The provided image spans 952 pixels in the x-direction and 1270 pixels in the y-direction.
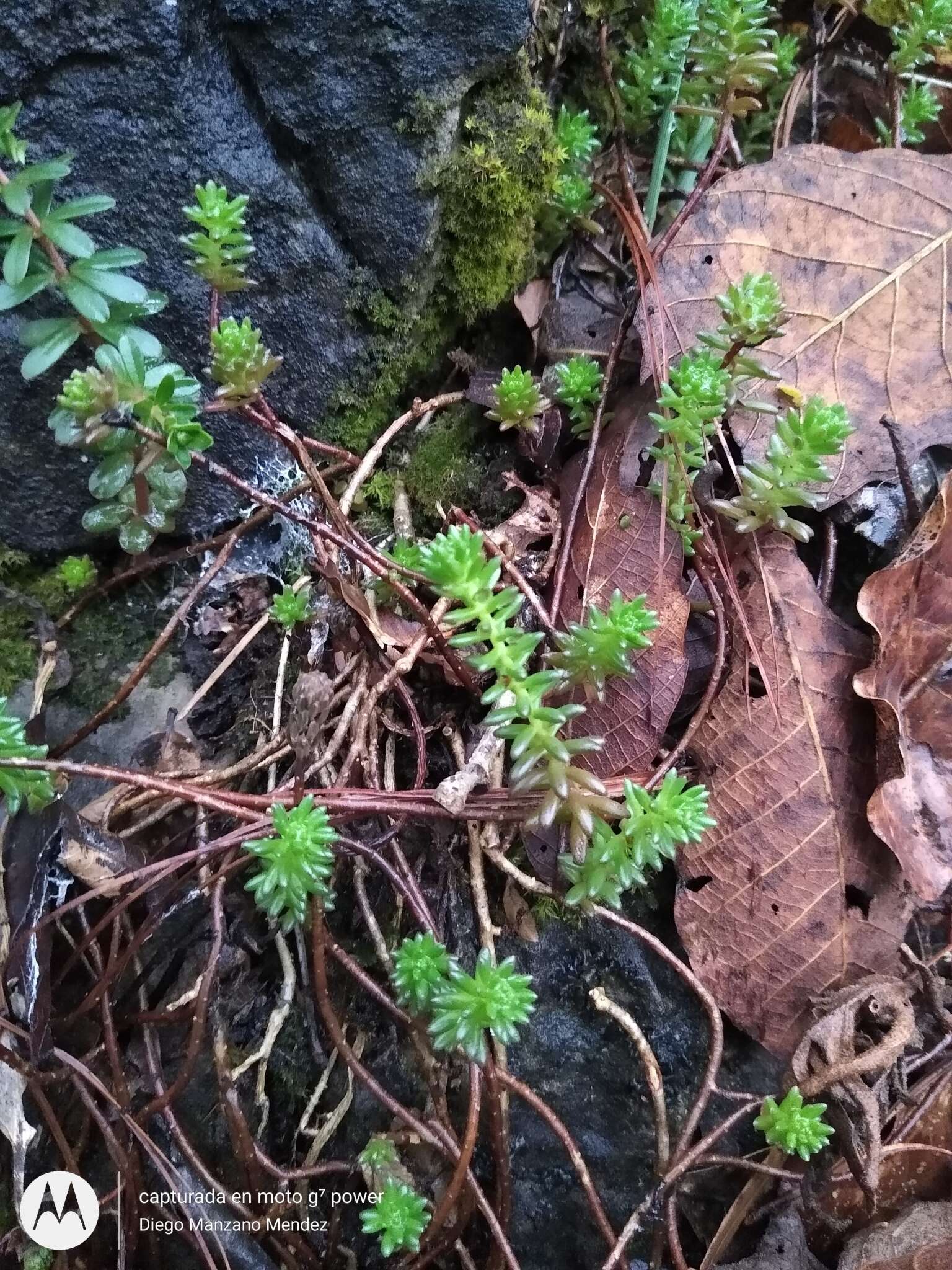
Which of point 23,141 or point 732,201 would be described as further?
point 732,201

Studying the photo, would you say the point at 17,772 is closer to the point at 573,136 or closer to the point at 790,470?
the point at 790,470

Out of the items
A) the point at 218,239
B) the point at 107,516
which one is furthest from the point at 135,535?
the point at 218,239

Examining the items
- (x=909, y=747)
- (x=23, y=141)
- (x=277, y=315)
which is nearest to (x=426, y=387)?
(x=277, y=315)

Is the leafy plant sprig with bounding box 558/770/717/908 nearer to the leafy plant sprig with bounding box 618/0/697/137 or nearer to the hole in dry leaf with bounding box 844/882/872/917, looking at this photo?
the hole in dry leaf with bounding box 844/882/872/917

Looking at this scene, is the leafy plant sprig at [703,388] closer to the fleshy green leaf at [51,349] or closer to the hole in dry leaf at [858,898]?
the hole in dry leaf at [858,898]

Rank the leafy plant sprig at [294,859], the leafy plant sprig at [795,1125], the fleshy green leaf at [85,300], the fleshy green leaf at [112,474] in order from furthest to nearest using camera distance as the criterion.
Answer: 1. the fleshy green leaf at [112,474]
2. the fleshy green leaf at [85,300]
3. the leafy plant sprig at [795,1125]
4. the leafy plant sprig at [294,859]

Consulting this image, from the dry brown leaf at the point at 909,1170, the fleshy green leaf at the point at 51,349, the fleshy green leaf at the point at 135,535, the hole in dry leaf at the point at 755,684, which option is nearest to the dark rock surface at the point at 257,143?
the fleshy green leaf at the point at 51,349

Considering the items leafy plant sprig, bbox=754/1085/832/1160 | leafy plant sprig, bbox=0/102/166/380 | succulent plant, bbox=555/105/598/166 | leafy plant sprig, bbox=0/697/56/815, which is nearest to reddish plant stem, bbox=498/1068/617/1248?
leafy plant sprig, bbox=754/1085/832/1160

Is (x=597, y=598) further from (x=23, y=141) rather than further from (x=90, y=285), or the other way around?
(x=23, y=141)
